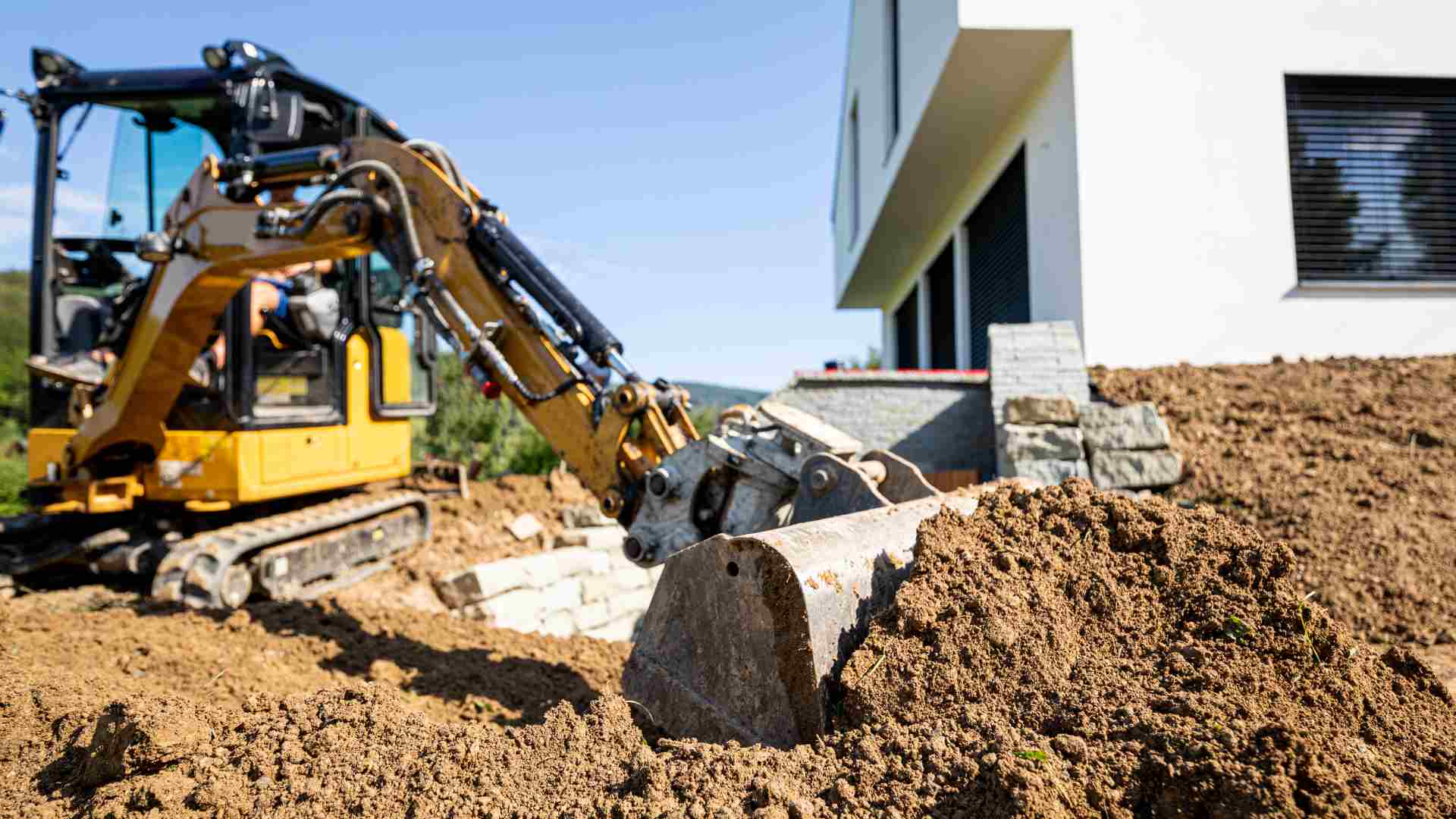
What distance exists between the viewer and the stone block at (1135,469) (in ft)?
17.7

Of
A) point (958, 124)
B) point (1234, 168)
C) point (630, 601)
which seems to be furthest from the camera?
point (958, 124)

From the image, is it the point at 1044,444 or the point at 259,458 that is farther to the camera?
the point at 1044,444

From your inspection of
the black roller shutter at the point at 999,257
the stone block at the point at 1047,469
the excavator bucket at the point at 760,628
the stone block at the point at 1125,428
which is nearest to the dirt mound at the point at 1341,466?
the stone block at the point at 1125,428

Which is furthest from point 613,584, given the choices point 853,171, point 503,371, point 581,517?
point 853,171

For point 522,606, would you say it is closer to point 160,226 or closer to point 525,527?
point 525,527

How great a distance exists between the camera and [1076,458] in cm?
565

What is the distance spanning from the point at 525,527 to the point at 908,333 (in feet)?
47.4

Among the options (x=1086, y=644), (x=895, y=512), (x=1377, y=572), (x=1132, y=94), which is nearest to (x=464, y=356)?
(x=895, y=512)

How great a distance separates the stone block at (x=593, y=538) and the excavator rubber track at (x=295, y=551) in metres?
1.20

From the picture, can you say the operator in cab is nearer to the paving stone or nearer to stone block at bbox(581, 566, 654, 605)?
stone block at bbox(581, 566, 654, 605)

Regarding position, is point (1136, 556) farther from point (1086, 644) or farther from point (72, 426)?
point (72, 426)

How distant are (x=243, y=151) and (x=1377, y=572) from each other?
22.8ft

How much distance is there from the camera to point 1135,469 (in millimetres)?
5504

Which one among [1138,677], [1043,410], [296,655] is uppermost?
[1043,410]
